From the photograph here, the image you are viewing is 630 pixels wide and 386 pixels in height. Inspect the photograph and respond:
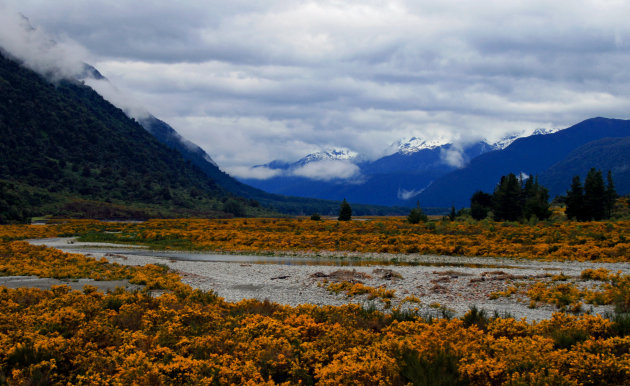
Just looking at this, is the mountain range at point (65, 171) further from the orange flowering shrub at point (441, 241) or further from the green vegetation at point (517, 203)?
the green vegetation at point (517, 203)

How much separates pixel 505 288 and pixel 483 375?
13.5m

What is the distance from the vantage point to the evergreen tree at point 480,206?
3384 inches

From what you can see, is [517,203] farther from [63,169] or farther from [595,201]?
[63,169]

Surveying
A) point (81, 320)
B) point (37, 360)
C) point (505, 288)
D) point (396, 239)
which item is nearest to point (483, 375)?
point (37, 360)

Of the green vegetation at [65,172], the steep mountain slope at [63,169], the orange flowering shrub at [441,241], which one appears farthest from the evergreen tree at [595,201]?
the steep mountain slope at [63,169]

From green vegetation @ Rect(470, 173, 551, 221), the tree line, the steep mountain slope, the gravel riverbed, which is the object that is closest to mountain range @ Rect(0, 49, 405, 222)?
the steep mountain slope

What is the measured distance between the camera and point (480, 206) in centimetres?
8756

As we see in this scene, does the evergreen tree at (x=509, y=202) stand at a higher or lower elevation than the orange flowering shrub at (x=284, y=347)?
higher

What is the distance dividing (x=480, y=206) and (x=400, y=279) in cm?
6840

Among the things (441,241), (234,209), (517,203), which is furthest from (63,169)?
(441,241)

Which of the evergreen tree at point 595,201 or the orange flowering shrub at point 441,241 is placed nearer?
the orange flowering shrub at point 441,241

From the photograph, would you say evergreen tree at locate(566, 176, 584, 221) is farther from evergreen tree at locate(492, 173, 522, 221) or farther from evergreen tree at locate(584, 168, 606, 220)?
evergreen tree at locate(492, 173, 522, 221)

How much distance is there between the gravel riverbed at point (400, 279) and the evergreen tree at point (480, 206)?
2045 inches

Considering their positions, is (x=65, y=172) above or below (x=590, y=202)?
above
